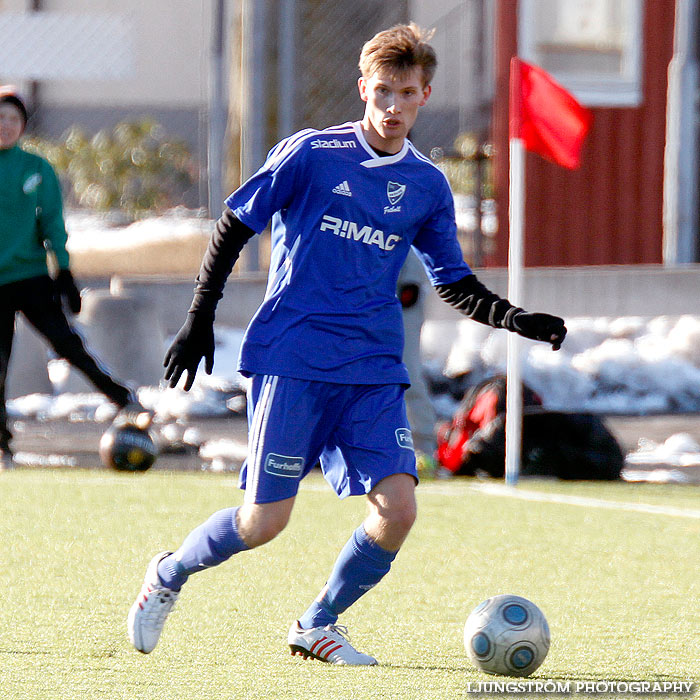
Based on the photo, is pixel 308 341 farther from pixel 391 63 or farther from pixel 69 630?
pixel 69 630

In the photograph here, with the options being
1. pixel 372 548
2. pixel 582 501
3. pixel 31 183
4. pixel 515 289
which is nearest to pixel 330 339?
pixel 372 548

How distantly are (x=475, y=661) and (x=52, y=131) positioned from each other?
50.5 feet

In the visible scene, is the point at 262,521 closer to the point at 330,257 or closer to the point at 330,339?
the point at 330,339

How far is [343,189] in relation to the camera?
4.12m

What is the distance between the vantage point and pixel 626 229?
45.9 feet

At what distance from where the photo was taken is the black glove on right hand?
161 inches

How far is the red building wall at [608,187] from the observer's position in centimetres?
1367

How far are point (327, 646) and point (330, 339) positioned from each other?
881mm

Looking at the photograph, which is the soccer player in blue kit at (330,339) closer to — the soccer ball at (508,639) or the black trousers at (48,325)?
the soccer ball at (508,639)

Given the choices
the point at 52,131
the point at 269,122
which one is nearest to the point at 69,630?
the point at 269,122

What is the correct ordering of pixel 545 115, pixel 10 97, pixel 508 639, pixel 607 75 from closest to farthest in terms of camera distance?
pixel 508 639, pixel 10 97, pixel 545 115, pixel 607 75

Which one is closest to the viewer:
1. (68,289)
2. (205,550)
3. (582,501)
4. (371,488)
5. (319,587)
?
(371,488)

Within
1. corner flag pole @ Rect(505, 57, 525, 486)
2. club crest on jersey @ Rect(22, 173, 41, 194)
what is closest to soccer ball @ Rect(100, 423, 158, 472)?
club crest on jersey @ Rect(22, 173, 41, 194)

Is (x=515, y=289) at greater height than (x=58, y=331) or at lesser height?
greater
